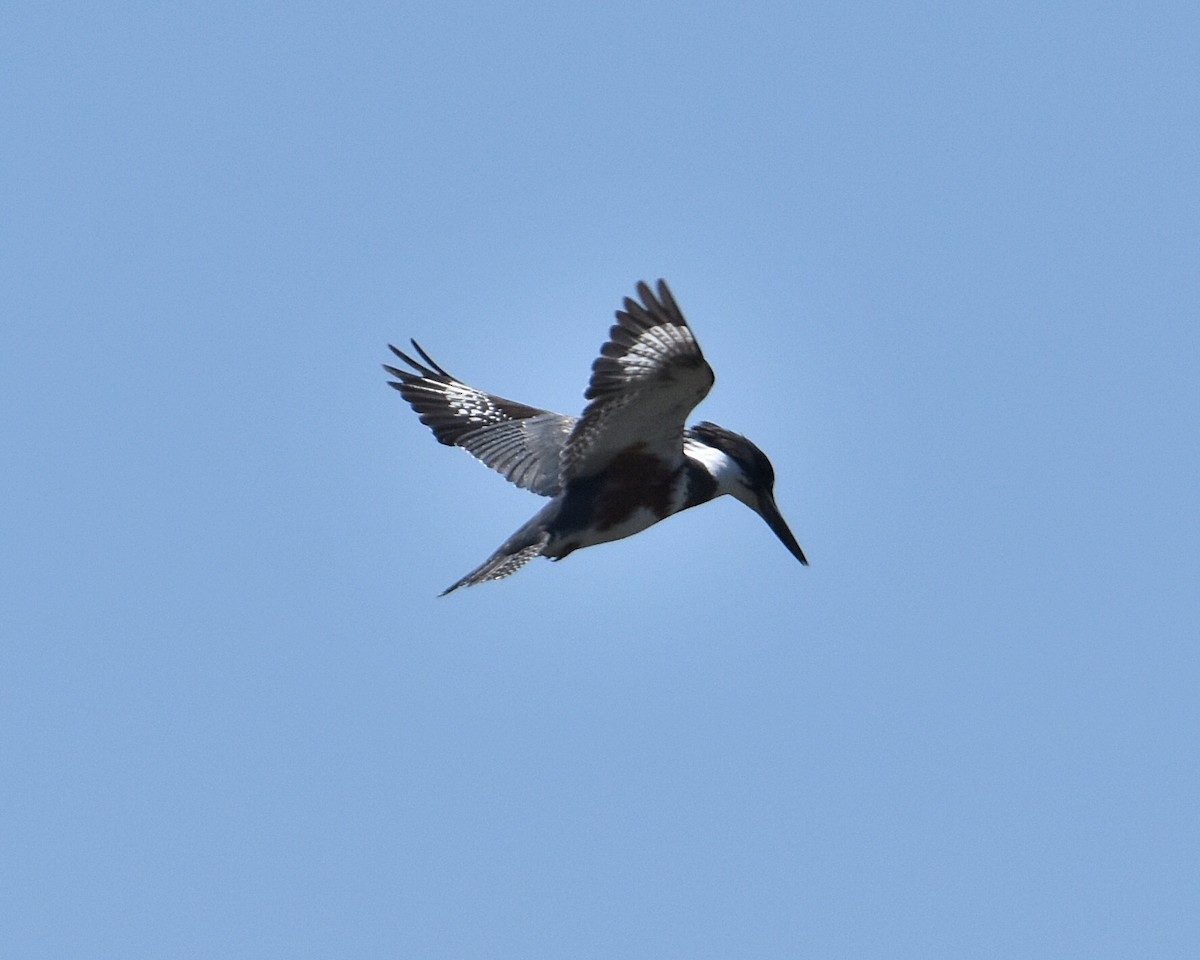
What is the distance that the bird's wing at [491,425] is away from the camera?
9992 millimetres

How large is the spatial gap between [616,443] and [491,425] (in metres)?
1.82

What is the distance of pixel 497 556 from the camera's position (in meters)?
9.05

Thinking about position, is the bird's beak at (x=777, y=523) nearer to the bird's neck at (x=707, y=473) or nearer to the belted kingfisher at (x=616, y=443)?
the belted kingfisher at (x=616, y=443)

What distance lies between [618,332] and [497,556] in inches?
60.7

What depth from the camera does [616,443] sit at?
28.9 ft

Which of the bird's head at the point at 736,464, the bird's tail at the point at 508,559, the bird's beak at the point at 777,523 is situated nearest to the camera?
the bird's tail at the point at 508,559

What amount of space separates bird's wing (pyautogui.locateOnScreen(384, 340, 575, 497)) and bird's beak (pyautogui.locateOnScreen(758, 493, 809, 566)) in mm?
1112

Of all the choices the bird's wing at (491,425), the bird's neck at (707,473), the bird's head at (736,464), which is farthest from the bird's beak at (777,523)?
the bird's wing at (491,425)

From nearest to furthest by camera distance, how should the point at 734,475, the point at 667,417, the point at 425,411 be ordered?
the point at 667,417
the point at 734,475
the point at 425,411

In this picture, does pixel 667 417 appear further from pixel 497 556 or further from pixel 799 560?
pixel 799 560

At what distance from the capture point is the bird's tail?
8.86 metres

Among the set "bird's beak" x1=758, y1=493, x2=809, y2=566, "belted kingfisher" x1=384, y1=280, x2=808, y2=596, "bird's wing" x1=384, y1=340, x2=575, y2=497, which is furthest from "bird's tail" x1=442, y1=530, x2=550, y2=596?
"bird's beak" x1=758, y1=493, x2=809, y2=566

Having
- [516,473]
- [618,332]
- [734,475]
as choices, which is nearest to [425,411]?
[516,473]

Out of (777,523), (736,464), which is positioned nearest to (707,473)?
(736,464)
